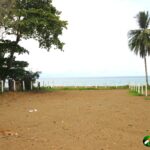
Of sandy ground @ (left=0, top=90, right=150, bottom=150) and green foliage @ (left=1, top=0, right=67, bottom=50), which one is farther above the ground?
green foliage @ (left=1, top=0, right=67, bottom=50)

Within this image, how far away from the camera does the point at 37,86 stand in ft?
129

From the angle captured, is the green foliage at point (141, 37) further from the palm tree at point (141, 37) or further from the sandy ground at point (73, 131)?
the sandy ground at point (73, 131)

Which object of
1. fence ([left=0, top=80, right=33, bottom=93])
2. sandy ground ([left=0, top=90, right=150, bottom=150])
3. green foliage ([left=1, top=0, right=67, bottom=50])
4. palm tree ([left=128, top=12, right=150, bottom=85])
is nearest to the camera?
sandy ground ([left=0, top=90, right=150, bottom=150])

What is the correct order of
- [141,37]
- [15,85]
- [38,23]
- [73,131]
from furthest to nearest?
1. [141,37]
2. [15,85]
3. [38,23]
4. [73,131]

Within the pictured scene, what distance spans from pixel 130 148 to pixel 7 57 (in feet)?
93.9

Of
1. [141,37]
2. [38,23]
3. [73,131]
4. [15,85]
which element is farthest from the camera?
[141,37]

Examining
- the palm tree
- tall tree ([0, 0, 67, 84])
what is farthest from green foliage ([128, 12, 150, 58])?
tall tree ([0, 0, 67, 84])

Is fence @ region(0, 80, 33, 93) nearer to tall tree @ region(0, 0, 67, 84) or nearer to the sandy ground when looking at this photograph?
tall tree @ region(0, 0, 67, 84)

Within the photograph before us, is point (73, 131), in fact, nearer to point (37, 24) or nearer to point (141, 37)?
point (37, 24)

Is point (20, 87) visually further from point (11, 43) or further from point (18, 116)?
point (18, 116)

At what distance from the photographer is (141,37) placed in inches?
1994

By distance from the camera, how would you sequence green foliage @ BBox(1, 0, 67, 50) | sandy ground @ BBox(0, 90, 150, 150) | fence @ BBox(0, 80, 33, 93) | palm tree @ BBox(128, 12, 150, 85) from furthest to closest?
1. palm tree @ BBox(128, 12, 150, 85)
2. fence @ BBox(0, 80, 33, 93)
3. green foliage @ BBox(1, 0, 67, 50)
4. sandy ground @ BBox(0, 90, 150, 150)

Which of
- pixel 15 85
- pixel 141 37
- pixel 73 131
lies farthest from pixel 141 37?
pixel 73 131

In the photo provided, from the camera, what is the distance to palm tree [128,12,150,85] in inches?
1997
